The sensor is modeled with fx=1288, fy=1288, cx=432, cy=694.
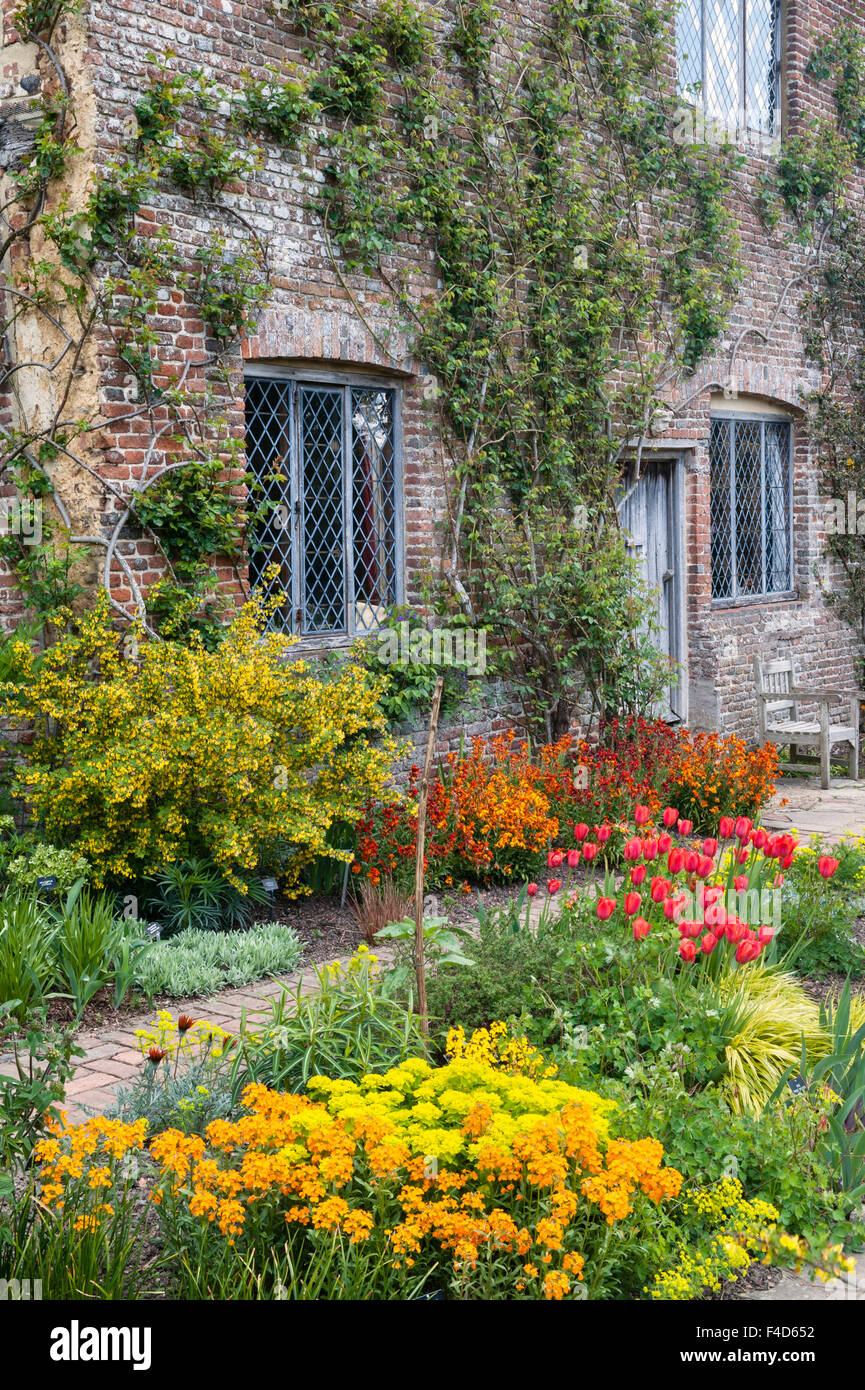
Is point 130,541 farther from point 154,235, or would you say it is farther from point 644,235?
point 644,235

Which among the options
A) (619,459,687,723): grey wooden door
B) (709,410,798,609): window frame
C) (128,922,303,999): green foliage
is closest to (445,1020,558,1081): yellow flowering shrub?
(128,922,303,999): green foliage

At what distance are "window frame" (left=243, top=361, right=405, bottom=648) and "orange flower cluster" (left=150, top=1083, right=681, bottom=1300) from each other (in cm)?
464

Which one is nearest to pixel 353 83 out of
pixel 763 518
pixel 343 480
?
pixel 343 480

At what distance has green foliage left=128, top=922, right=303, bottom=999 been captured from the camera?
5266mm

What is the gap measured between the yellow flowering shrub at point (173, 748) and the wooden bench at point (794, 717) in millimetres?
5763

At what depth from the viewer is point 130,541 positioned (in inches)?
255

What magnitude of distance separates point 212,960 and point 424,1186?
2728mm

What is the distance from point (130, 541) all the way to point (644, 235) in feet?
19.1

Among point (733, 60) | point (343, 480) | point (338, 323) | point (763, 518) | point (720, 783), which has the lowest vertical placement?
point (720, 783)

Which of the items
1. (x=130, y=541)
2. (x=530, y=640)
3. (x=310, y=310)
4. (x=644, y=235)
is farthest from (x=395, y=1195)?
(x=644, y=235)

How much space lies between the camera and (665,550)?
434 inches

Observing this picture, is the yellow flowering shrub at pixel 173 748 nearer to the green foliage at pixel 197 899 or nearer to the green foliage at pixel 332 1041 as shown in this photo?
the green foliage at pixel 197 899

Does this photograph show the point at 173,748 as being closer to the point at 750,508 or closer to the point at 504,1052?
the point at 504,1052
